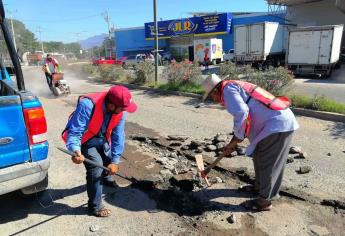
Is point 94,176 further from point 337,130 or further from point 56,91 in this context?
point 56,91

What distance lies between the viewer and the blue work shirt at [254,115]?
327 cm

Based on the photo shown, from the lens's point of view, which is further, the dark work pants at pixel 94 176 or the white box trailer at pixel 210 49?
the white box trailer at pixel 210 49

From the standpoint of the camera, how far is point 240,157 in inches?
214

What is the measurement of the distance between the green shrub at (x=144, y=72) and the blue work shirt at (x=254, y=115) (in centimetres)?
1247

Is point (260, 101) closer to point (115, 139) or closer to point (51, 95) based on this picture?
point (115, 139)

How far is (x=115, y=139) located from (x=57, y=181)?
157cm

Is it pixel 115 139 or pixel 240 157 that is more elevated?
pixel 115 139

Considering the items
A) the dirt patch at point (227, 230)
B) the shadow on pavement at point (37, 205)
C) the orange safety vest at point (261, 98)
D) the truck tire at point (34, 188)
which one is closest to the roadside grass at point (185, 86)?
the orange safety vest at point (261, 98)

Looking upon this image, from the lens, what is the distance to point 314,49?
1775cm

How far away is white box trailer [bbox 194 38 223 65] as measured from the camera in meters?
31.4

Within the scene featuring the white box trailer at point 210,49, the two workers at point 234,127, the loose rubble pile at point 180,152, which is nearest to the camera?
the two workers at point 234,127

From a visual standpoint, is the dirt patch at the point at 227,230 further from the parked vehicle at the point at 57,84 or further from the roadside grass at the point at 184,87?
the parked vehicle at the point at 57,84

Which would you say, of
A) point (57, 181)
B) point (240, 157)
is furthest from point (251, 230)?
point (57, 181)

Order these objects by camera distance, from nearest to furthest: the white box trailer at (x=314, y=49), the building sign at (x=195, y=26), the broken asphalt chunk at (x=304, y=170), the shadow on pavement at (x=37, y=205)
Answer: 1. the shadow on pavement at (x=37, y=205)
2. the broken asphalt chunk at (x=304, y=170)
3. the white box trailer at (x=314, y=49)
4. the building sign at (x=195, y=26)
